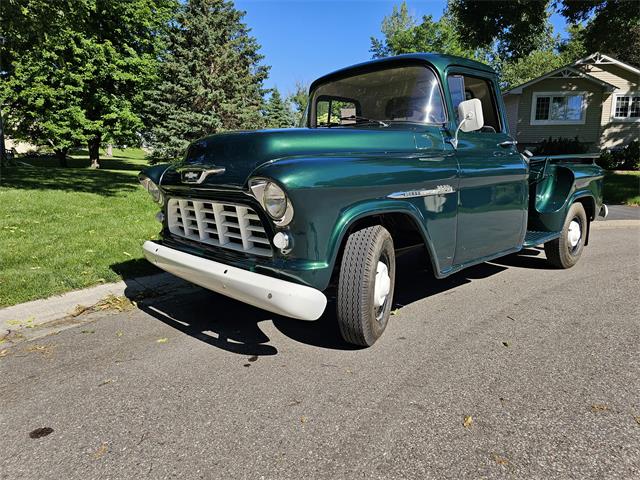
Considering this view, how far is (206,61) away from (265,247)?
64.0 ft

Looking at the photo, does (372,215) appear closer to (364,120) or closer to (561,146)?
(364,120)

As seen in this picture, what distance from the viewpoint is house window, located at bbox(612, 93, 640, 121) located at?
2295 cm

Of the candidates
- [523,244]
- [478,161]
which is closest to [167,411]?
[478,161]

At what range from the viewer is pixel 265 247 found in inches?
117

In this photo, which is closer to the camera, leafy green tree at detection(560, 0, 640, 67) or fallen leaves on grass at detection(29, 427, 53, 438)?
fallen leaves on grass at detection(29, 427, 53, 438)

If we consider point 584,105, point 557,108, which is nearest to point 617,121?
point 584,105

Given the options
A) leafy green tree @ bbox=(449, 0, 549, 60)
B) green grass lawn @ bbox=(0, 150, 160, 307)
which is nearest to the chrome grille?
green grass lawn @ bbox=(0, 150, 160, 307)

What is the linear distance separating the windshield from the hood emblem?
1499 mm

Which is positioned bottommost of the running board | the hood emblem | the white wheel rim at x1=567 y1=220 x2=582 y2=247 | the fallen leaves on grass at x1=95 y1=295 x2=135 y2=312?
the fallen leaves on grass at x1=95 y1=295 x2=135 y2=312

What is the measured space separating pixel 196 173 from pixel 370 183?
1.18m

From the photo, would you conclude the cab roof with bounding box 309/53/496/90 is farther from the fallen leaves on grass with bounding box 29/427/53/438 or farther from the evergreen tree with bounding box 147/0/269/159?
the evergreen tree with bounding box 147/0/269/159

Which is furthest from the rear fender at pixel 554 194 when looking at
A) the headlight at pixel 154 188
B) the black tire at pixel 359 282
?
the headlight at pixel 154 188

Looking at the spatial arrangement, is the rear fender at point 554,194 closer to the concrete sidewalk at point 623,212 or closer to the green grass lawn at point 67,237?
the green grass lawn at point 67,237

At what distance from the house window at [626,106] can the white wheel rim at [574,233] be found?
21.1 metres
